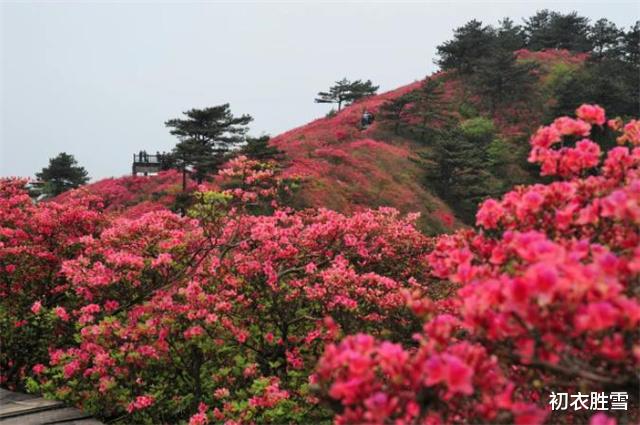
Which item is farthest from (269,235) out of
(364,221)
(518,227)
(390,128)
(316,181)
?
(390,128)

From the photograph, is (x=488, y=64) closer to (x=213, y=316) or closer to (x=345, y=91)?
(x=345, y=91)

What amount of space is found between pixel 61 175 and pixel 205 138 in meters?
18.3

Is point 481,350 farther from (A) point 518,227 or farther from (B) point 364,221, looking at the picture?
(B) point 364,221

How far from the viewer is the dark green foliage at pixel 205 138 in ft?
73.5

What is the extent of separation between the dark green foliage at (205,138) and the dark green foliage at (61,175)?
17222 millimetres

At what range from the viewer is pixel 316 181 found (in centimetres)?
2094

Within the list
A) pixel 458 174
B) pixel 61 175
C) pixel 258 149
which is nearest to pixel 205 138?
pixel 258 149

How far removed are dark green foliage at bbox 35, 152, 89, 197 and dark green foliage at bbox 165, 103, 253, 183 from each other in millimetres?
17222

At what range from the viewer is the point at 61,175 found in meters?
36.7

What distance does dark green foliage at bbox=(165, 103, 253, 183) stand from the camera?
882 inches

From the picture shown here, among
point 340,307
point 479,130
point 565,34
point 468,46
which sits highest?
point 565,34

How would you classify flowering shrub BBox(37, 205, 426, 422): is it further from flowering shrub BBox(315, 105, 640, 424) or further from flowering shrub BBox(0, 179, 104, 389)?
flowering shrub BBox(315, 105, 640, 424)

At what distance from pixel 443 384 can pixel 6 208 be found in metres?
8.95

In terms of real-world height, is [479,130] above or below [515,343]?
above
